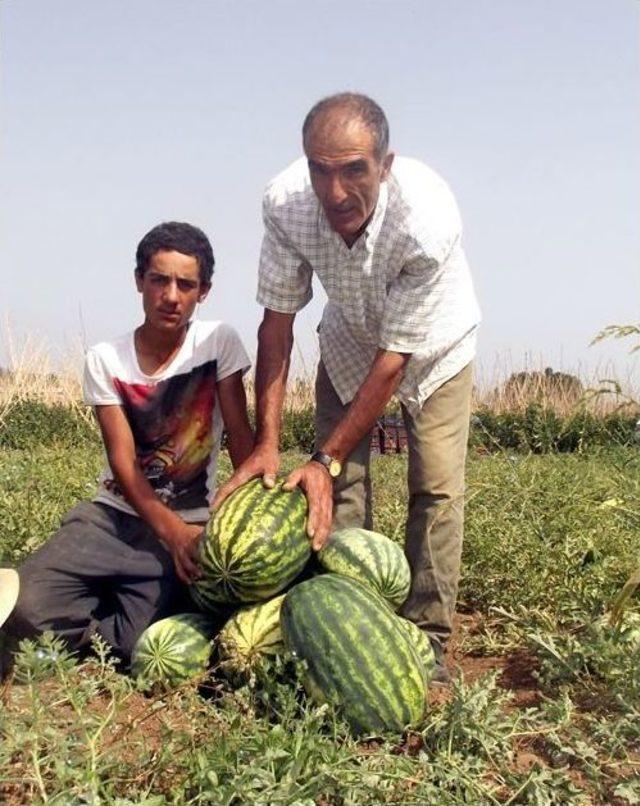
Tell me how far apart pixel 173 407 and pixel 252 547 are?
1.09 meters

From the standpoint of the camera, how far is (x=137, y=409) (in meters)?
3.98

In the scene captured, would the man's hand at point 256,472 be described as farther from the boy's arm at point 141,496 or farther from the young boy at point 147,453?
the young boy at point 147,453

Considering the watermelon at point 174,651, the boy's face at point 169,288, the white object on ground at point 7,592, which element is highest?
the boy's face at point 169,288

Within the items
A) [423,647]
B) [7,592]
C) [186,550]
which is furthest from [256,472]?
[7,592]

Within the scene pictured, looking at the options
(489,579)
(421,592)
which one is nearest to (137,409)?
(421,592)

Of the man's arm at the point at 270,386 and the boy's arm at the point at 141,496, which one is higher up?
the man's arm at the point at 270,386

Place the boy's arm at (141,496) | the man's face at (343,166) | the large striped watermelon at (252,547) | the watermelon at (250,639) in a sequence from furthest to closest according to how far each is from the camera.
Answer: the boy's arm at (141,496), the man's face at (343,166), the large striped watermelon at (252,547), the watermelon at (250,639)

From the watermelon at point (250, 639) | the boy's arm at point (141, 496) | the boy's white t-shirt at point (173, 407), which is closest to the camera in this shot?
the watermelon at point (250, 639)

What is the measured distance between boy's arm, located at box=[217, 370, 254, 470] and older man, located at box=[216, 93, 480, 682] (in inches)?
7.4

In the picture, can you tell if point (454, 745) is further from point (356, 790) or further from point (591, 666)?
point (591, 666)

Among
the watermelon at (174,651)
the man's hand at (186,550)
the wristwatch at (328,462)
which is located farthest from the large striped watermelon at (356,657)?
the wristwatch at (328,462)

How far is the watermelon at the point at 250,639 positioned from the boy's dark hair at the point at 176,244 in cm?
155

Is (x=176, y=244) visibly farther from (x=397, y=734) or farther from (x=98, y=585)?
(x=397, y=734)

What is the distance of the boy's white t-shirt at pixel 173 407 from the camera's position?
3975 mm
